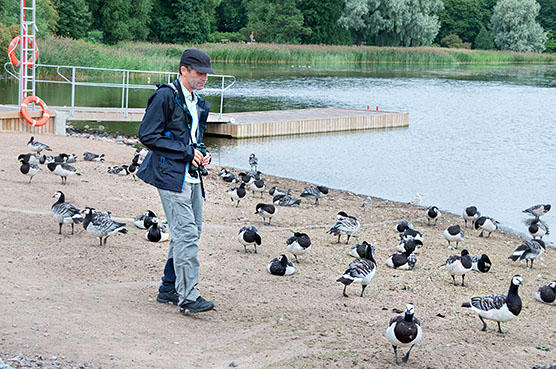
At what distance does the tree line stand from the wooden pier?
1285 inches

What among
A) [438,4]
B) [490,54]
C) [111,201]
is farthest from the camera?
[490,54]

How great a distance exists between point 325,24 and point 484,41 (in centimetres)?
2530

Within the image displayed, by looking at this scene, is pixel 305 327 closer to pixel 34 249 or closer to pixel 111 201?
pixel 34 249

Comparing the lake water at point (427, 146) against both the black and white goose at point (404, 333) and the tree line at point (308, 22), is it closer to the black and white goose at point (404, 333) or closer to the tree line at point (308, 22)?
the black and white goose at point (404, 333)

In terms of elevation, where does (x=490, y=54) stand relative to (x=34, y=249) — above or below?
above

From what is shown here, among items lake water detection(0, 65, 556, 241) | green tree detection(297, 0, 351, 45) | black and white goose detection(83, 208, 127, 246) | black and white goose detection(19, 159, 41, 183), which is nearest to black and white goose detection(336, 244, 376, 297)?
black and white goose detection(83, 208, 127, 246)

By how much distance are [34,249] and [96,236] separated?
93 cm

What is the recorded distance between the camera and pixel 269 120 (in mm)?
27906

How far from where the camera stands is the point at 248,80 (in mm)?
50062

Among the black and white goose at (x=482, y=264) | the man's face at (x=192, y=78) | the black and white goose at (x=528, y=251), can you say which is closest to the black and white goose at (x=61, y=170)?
the black and white goose at (x=482, y=264)

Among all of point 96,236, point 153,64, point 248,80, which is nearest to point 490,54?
point 248,80

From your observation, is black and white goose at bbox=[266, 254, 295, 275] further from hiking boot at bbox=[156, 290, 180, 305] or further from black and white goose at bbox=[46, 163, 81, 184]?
black and white goose at bbox=[46, 163, 81, 184]

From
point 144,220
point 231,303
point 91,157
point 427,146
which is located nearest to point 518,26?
point 427,146

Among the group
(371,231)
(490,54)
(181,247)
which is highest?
(490,54)
